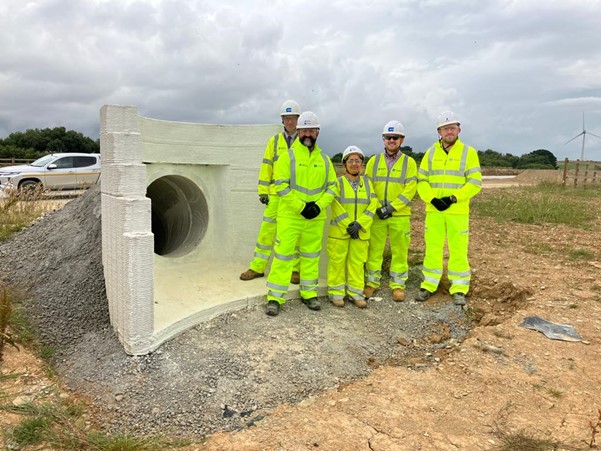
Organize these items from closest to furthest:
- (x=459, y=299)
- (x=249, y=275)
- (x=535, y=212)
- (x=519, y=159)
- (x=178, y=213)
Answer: (x=459, y=299) → (x=249, y=275) → (x=178, y=213) → (x=535, y=212) → (x=519, y=159)

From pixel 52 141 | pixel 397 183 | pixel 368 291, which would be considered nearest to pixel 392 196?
pixel 397 183

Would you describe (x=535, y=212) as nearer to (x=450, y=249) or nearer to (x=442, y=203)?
(x=450, y=249)

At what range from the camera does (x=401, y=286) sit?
19.5ft

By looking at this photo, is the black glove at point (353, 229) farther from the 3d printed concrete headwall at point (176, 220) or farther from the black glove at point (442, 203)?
the 3d printed concrete headwall at point (176, 220)

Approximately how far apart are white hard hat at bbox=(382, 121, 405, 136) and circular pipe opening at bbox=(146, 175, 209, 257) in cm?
249

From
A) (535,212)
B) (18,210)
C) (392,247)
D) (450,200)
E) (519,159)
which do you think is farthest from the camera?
(519,159)

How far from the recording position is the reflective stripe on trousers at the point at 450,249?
→ 5.50 metres

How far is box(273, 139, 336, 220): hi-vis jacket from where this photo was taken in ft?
16.4

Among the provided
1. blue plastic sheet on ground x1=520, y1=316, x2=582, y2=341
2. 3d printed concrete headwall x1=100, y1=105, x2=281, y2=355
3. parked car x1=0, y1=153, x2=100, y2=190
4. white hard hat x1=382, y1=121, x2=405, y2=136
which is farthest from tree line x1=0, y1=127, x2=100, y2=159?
blue plastic sheet on ground x1=520, y1=316, x2=582, y2=341

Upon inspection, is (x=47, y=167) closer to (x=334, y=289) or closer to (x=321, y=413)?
(x=334, y=289)

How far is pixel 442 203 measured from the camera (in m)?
5.45

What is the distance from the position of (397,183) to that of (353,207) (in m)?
0.69

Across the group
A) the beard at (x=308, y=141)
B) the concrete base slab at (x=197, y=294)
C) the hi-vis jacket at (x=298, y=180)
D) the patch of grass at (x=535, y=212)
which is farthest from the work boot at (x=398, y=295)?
the patch of grass at (x=535, y=212)

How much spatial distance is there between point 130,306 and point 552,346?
3.88 m
